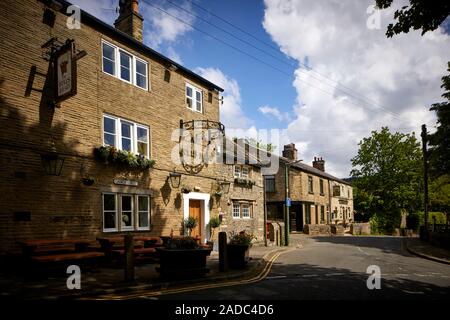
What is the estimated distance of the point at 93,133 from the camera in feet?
39.7

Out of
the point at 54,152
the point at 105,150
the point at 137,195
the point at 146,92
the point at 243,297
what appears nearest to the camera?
the point at 243,297

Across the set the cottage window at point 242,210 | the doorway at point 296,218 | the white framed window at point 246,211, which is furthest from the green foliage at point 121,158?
the doorway at point 296,218

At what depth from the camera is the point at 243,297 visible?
7.41 meters

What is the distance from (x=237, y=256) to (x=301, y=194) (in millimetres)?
24731

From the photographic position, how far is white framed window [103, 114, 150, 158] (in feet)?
42.2

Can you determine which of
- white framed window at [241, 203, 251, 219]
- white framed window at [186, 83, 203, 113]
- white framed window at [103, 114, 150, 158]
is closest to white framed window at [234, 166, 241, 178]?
white framed window at [241, 203, 251, 219]

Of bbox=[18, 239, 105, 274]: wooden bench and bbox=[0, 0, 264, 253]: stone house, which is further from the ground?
bbox=[0, 0, 264, 253]: stone house

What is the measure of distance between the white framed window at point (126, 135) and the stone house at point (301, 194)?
1771cm

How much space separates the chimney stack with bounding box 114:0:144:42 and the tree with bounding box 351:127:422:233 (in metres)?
34.6

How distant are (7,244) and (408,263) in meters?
14.6

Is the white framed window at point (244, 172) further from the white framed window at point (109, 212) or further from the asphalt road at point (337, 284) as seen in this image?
the white framed window at point (109, 212)

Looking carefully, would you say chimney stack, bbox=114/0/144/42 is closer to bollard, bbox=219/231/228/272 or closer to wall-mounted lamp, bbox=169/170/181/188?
wall-mounted lamp, bbox=169/170/181/188
